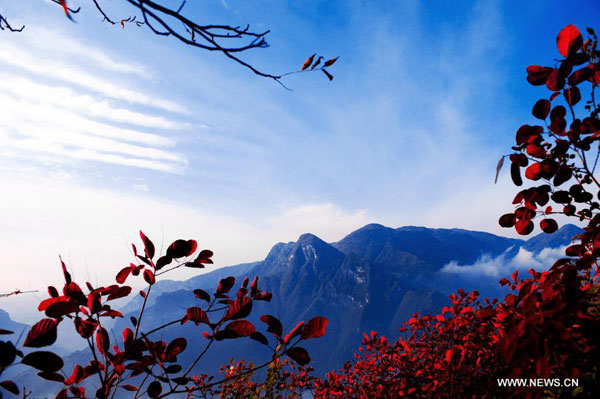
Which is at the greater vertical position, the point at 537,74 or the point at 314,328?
the point at 537,74

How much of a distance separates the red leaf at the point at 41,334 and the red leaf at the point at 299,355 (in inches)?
43.5

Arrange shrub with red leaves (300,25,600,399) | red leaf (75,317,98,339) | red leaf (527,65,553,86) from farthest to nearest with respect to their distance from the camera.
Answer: red leaf (75,317,98,339) < red leaf (527,65,553,86) < shrub with red leaves (300,25,600,399)

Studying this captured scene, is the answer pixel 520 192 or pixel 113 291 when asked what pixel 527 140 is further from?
pixel 113 291

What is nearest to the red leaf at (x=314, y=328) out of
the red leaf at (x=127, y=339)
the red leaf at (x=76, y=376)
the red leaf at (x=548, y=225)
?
the red leaf at (x=127, y=339)

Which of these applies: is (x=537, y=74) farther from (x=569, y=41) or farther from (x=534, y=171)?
(x=534, y=171)

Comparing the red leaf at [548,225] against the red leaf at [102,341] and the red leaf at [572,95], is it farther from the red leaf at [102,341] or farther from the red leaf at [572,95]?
the red leaf at [102,341]

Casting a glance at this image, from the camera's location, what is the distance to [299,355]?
1.61 metres

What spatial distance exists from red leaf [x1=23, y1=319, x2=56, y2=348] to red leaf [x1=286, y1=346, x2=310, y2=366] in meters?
1.10

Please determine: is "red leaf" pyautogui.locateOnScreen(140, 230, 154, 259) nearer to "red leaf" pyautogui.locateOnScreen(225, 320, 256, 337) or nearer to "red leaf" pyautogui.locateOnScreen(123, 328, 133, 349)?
"red leaf" pyautogui.locateOnScreen(123, 328, 133, 349)

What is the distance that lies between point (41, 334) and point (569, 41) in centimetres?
283

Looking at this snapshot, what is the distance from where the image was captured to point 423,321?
7.71m

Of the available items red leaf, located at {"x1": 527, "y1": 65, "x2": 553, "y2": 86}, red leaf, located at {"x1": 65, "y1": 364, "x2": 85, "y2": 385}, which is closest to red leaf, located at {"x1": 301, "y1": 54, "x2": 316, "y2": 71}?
red leaf, located at {"x1": 527, "y1": 65, "x2": 553, "y2": 86}

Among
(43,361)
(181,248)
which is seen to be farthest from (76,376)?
(181,248)

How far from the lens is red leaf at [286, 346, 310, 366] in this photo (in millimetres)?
1552
